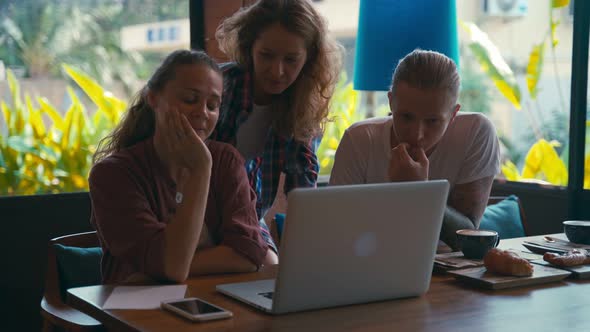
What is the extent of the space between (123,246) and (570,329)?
959 millimetres

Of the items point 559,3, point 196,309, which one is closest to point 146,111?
point 196,309

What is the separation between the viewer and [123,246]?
1750 millimetres

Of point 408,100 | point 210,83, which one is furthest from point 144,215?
point 408,100

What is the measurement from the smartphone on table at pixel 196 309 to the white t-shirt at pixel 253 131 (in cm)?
100

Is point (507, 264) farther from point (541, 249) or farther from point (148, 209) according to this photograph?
point (148, 209)

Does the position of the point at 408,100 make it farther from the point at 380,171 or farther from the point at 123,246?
the point at 123,246

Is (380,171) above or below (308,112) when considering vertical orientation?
below

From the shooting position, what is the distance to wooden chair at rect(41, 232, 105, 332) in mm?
1901

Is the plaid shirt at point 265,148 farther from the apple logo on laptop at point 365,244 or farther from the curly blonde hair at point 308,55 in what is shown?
the apple logo on laptop at point 365,244

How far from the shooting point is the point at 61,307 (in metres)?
2.04

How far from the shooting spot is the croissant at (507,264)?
1.70 meters

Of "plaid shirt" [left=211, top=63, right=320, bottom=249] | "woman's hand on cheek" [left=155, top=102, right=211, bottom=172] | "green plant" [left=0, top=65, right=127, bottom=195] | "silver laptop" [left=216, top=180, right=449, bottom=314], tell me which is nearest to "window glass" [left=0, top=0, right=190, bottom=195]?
"green plant" [left=0, top=65, right=127, bottom=195]

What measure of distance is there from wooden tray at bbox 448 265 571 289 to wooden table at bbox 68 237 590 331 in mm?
18

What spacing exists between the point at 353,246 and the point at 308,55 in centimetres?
104
